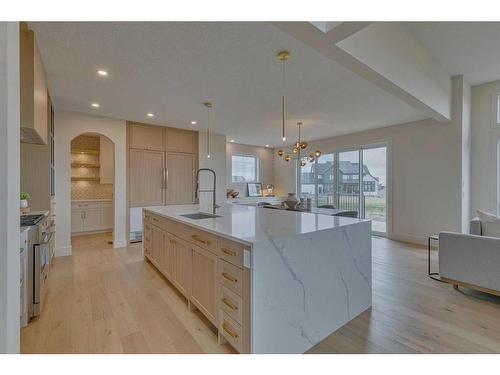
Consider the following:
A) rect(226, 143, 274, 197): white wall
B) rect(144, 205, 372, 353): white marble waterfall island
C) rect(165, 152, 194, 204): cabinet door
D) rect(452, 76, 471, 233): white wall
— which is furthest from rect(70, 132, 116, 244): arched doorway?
rect(452, 76, 471, 233): white wall

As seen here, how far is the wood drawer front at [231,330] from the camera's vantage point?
5.14ft

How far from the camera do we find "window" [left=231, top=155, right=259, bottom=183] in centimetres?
767

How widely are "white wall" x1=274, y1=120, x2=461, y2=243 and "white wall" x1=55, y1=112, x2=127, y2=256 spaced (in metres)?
5.60

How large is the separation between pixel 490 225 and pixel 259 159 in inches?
241

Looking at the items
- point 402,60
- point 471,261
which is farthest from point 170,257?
point 402,60

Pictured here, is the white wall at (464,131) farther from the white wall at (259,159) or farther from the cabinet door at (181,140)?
the white wall at (259,159)

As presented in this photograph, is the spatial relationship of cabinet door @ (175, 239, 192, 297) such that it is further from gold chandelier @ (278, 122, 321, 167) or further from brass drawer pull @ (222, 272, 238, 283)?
gold chandelier @ (278, 122, 321, 167)

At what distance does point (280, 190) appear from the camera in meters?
8.35

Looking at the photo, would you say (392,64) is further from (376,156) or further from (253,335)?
(376,156)

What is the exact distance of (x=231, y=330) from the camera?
165 cm

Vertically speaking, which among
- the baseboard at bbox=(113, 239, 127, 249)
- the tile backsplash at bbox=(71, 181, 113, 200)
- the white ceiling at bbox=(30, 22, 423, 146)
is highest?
the white ceiling at bbox=(30, 22, 423, 146)

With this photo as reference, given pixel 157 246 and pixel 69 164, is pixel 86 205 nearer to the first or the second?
pixel 69 164

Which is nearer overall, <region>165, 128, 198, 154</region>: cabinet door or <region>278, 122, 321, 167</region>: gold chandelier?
<region>278, 122, 321, 167</region>: gold chandelier
